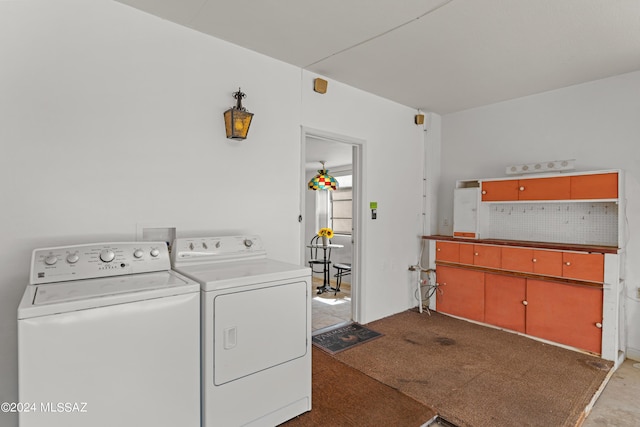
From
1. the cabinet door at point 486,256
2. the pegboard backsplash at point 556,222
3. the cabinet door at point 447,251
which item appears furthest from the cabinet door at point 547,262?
the cabinet door at point 447,251

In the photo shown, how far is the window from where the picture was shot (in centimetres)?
695

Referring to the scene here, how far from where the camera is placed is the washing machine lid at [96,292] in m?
1.35

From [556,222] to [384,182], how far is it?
1900 mm

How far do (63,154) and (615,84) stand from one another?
4695 millimetres

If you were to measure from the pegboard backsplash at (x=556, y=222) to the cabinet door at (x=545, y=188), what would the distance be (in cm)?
35

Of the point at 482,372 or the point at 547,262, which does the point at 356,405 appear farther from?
the point at 547,262

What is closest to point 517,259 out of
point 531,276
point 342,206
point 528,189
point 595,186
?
point 531,276

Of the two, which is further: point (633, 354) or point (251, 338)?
point (633, 354)

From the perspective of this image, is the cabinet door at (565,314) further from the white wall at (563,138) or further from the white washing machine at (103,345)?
the white washing machine at (103,345)

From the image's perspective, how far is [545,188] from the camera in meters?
3.42

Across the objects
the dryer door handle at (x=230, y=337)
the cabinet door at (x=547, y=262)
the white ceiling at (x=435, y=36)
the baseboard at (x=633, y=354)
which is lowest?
the baseboard at (x=633, y=354)

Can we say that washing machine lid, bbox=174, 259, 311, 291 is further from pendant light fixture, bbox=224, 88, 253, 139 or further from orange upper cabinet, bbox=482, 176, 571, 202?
orange upper cabinet, bbox=482, 176, 571, 202

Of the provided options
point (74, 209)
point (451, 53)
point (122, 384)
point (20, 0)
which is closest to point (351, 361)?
point (122, 384)

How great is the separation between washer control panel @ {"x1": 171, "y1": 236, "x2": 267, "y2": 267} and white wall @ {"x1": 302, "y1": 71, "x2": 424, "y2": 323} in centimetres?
137
